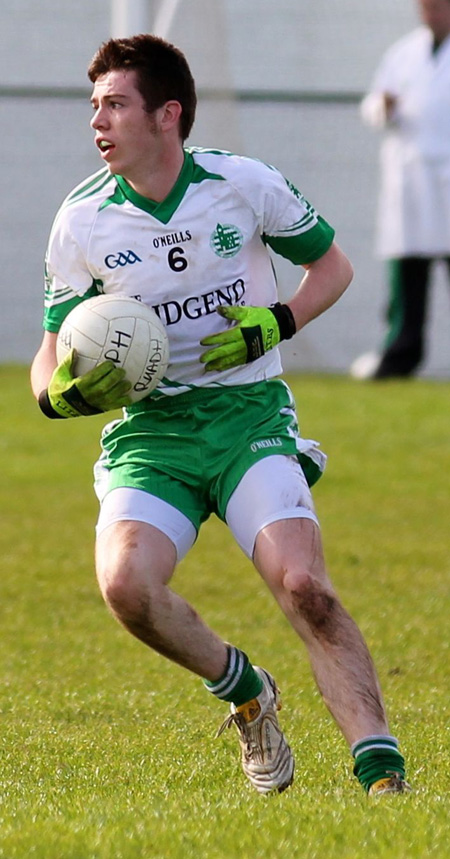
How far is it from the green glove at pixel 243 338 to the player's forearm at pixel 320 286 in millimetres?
177

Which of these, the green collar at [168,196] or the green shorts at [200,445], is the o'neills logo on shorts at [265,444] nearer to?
the green shorts at [200,445]

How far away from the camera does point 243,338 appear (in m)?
4.81

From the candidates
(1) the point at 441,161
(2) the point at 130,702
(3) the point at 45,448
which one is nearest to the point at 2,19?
(1) the point at 441,161

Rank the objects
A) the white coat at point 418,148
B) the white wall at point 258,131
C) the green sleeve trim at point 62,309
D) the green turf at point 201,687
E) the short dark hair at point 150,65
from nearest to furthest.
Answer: the green turf at point 201,687
the short dark hair at point 150,65
the green sleeve trim at point 62,309
the white coat at point 418,148
the white wall at point 258,131

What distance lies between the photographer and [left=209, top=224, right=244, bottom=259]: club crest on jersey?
5047 millimetres

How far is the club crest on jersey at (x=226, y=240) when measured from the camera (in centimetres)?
505

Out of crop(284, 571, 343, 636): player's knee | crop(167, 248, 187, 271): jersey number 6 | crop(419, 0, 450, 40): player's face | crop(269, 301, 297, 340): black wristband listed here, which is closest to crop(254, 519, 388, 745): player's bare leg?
crop(284, 571, 343, 636): player's knee

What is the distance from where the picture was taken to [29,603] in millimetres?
7973

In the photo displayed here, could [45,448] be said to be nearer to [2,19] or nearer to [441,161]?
[441,161]

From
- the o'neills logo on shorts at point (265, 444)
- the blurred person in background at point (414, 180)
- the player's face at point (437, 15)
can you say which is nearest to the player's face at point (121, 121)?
the o'neills logo on shorts at point (265, 444)

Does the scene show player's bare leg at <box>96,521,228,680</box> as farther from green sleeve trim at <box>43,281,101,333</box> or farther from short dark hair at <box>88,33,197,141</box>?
short dark hair at <box>88,33,197,141</box>

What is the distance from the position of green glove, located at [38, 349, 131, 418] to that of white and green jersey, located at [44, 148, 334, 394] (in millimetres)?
286

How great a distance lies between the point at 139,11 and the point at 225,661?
946 cm

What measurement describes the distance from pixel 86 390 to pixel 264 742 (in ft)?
3.93
